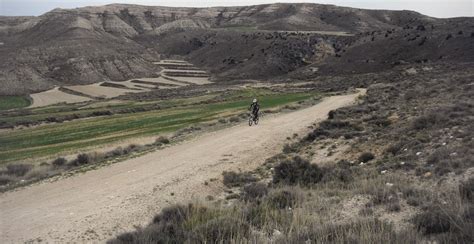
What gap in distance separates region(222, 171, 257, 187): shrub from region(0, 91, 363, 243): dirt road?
1.74 ft

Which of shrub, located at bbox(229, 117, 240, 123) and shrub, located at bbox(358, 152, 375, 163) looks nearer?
shrub, located at bbox(358, 152, 375, 163)

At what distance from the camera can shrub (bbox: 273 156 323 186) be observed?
14963mm

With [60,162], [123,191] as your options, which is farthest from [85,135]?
[123,191]

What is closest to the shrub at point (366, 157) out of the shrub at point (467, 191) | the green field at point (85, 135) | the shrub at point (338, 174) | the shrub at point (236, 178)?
the shrub at point (338, 174)

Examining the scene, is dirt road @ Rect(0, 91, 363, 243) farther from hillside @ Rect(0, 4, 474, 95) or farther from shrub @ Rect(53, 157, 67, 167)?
hillside @ Rect(0, 4, 474, 95)

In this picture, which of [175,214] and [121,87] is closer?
[175,214]

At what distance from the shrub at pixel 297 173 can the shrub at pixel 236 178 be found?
138 centimetres

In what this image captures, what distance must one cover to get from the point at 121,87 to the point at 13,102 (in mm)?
27827

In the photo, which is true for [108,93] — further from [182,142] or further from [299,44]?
[182,142]

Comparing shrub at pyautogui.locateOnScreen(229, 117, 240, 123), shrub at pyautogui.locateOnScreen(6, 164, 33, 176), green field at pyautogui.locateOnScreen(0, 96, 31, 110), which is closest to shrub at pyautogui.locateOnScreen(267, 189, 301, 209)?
shrub at pyautogui.locateOnScreen(6, 164, 33, 176)

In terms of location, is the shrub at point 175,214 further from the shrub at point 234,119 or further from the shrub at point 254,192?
the shrub at point 234,119

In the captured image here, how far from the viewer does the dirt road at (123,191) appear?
12.6 metres

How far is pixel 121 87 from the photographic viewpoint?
4444 inches

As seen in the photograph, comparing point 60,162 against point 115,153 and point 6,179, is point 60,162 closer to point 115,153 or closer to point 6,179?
point 115,153
